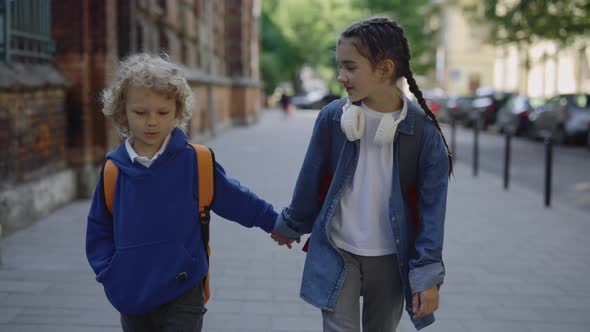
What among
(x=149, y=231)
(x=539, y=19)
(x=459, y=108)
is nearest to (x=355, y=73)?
(x=149, y=231)

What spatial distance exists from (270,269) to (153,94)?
3.67 meters

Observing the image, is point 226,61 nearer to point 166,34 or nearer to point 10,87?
point 166,34

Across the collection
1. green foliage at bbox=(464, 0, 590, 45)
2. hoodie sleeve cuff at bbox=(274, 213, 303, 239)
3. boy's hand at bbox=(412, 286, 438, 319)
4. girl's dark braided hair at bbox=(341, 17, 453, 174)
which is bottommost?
boy's hand at bbox=(412, 286, 438, 319)

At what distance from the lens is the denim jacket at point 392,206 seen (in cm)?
283

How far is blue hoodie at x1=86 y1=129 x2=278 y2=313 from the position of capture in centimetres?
279

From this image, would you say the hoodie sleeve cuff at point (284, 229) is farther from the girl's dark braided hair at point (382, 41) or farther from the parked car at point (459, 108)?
the parked car at point (459, 108)

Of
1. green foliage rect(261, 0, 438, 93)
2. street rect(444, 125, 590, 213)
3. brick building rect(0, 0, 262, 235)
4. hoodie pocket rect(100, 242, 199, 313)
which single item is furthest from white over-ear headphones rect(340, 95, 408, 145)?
green foliage rect(261, 0, 438, 93)

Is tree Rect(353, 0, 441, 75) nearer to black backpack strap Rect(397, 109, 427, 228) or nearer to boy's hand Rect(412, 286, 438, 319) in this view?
black backpack strap Rect(397, 109, 427, 228)

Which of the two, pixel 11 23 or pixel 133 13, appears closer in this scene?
pixel 11 23

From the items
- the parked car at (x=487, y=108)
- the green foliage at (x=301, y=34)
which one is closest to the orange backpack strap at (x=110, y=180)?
the parked car at (x=487, y=108)

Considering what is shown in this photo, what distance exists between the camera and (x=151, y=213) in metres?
2.80

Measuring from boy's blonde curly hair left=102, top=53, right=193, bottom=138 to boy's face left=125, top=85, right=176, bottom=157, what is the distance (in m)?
0.03

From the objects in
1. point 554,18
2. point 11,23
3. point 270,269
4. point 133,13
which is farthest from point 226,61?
point 270,269

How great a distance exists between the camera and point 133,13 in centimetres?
1136
